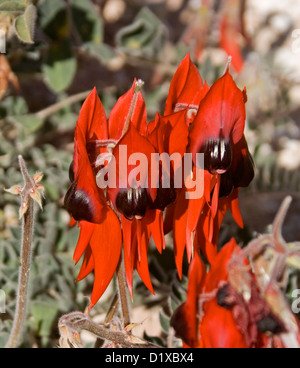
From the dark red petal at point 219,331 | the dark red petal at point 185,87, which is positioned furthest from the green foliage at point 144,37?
the dark red petal at point 219,331

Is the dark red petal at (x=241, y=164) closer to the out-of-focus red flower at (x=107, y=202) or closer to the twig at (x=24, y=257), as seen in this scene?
the out-of-focus red flower at (x=107, y=202)

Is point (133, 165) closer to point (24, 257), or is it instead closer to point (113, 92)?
point (24, 257)

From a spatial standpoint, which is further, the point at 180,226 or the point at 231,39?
the point at 231,39

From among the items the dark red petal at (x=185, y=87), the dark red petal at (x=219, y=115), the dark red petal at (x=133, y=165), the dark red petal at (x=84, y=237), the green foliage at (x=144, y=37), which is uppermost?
the green foliage at (x=144, y=37)

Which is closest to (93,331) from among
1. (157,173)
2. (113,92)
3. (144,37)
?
(157,173)

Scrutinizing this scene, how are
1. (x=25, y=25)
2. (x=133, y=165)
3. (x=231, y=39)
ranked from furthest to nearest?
(x=231, y=39)
(x=25, y=25)
(x=133, y=165)

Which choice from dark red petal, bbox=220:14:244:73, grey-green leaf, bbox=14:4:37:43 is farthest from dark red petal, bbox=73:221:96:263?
dark red petal, bbox=220:14:244:73
